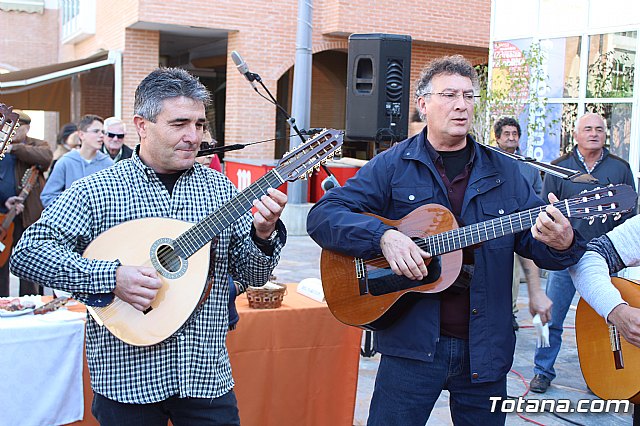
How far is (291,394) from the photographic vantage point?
418cm

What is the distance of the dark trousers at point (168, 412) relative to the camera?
2.58 meters

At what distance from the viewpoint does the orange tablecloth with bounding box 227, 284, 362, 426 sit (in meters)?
4.09

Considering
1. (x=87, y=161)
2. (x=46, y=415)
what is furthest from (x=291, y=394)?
(x=87, y=161)

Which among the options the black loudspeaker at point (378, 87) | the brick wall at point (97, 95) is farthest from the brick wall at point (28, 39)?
the black loudspeaker at point (378, 87)

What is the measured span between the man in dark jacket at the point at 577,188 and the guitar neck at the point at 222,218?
11.8 feet

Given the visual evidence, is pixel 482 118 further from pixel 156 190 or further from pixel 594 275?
pixel 156 190

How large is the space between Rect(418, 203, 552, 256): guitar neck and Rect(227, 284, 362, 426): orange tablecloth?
1.55 meters

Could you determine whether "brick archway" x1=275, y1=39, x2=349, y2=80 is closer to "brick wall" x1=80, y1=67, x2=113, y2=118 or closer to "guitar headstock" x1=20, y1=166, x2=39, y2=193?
"brick wall" x1=80, y1=67, x2=113, y2=118

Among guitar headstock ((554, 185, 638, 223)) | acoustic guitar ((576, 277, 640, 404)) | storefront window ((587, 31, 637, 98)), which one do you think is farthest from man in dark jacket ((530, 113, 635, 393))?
storefront window ((587, 31, 637, 98))

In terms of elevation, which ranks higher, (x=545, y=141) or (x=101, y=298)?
(x=545, y=141)

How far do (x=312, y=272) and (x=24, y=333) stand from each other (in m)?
6.17

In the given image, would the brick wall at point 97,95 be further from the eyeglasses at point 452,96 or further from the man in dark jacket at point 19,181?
the eyeglasses at point 452,96

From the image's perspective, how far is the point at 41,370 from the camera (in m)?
3.74

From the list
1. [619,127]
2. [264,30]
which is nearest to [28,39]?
[264,30]
